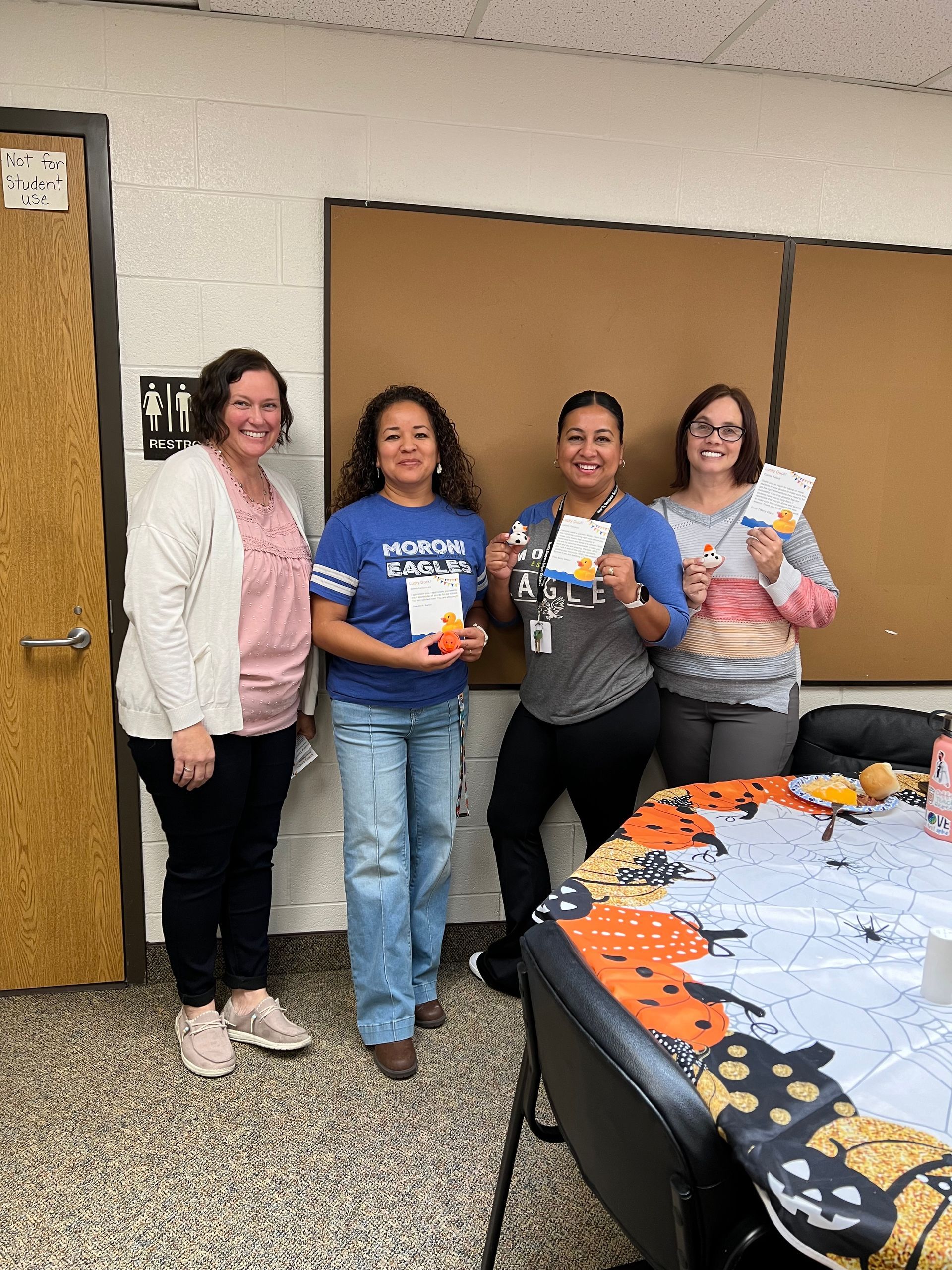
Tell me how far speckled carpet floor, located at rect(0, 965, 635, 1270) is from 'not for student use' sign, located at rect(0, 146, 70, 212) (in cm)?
222

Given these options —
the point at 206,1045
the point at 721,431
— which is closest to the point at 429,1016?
the point at 206,1045

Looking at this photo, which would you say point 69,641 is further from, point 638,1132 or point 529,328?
point 638,1132

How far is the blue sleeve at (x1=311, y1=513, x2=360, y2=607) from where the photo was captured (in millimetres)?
2230

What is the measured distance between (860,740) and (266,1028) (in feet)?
5.85

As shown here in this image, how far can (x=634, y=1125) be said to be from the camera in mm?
1008

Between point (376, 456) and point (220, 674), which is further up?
point (376, 456)

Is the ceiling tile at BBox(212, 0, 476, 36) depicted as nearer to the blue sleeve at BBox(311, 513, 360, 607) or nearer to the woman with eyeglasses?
the woman with eyeglasses

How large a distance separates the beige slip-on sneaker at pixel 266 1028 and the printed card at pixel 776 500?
183 cm

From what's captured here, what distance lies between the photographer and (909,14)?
7.25 ft

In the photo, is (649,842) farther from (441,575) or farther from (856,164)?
(856,164)

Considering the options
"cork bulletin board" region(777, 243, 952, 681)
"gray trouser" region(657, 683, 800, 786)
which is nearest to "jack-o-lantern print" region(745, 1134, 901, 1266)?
"gray trouser" region(657, 683, 800, 786)

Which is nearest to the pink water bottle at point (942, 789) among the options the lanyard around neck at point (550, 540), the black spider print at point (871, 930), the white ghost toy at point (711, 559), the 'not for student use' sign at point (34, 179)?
the black spider print at point (871, 930)

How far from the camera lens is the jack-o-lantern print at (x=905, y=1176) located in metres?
0.81

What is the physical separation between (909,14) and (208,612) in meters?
2.30
